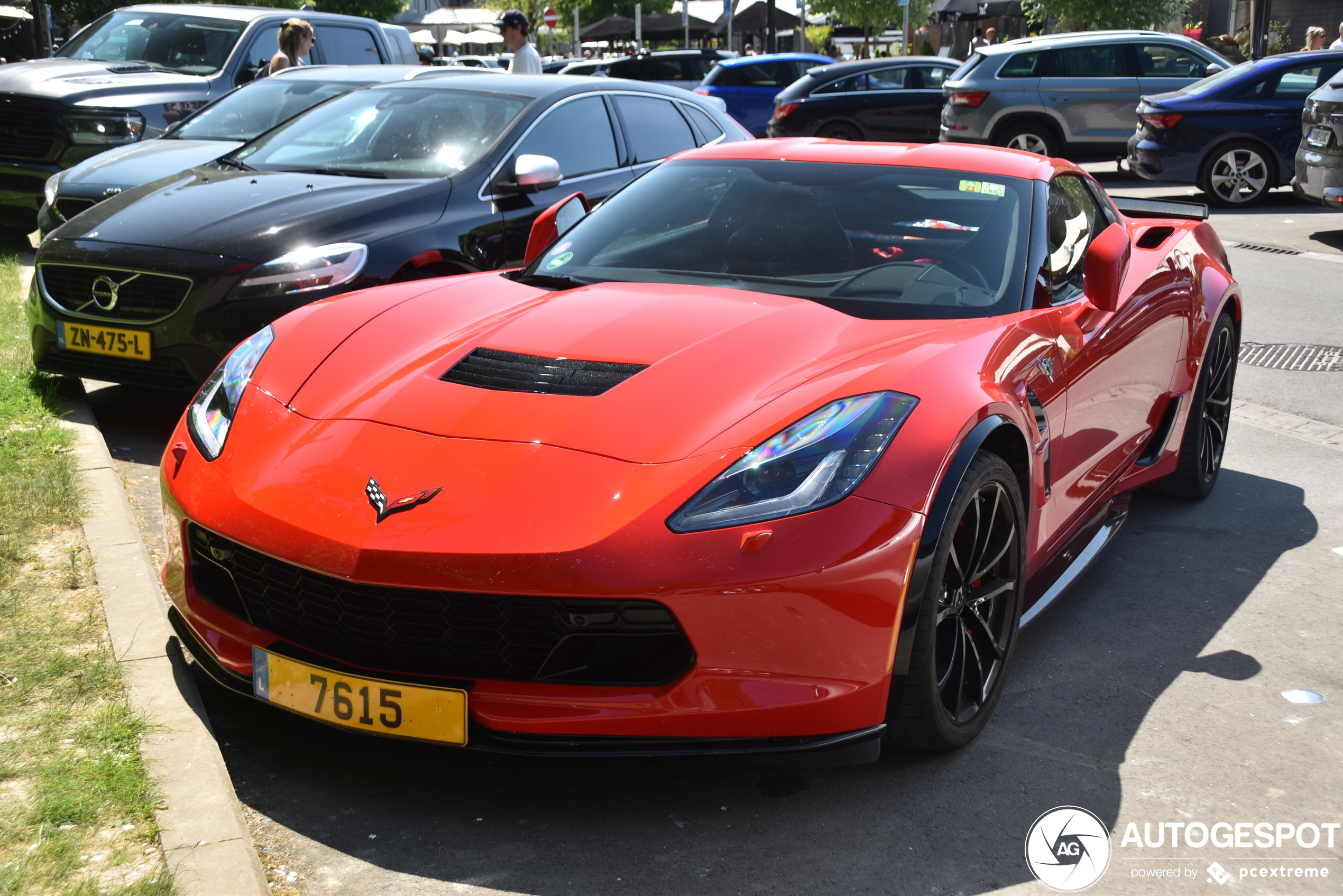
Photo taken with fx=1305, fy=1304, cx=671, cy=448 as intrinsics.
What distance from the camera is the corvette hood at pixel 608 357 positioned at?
2916 mm

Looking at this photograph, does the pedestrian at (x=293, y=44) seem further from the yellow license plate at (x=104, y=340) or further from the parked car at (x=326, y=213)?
the yellow license plate at (x=104, y=340)

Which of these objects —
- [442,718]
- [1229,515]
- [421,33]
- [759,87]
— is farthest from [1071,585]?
[421,33]

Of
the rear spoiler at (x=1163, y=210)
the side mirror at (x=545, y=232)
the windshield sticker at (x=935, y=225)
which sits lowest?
the rear spoiler at (x=1163, y=210)

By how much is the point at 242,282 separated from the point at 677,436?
3144 mm

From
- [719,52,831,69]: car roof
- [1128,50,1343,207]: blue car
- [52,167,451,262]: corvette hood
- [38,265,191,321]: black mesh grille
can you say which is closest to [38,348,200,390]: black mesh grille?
[38,265,191,321]: black mesh grille

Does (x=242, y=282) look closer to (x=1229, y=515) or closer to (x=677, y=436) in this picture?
(x=677, y=436)

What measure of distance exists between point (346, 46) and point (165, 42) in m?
1.60

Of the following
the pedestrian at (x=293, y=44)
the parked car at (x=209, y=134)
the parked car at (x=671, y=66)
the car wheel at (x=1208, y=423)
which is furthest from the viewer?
the parked car at (x=671, y=66)

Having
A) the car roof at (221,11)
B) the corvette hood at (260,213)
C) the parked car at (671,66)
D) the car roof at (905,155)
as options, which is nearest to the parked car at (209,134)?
the corvette hood at (260,213)

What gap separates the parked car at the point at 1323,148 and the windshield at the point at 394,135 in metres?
7.83

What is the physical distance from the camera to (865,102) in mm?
18516

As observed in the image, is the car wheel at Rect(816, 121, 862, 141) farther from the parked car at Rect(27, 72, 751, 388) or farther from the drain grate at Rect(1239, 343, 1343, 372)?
the parked car at Rect(27, 72, 751, 388)

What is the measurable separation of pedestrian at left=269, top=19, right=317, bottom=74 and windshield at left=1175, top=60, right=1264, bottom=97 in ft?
31.3

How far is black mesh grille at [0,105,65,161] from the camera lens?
990cm
